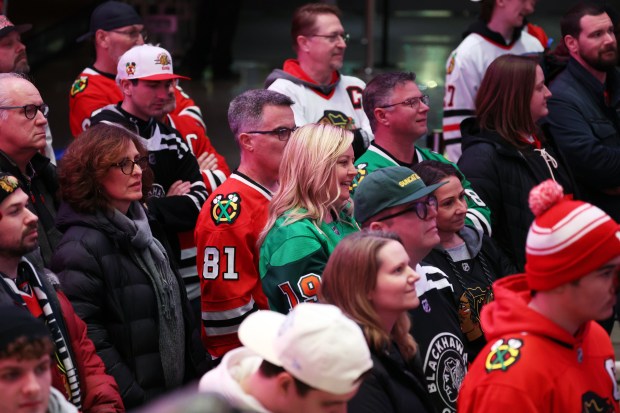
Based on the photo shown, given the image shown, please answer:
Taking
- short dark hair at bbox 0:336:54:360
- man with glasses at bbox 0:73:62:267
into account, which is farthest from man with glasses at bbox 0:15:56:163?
short dark hair at bbox 0:336:54:360

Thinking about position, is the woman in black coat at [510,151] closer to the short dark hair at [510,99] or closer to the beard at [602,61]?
the short dark hair at [510,99]

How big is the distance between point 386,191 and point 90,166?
1.31m

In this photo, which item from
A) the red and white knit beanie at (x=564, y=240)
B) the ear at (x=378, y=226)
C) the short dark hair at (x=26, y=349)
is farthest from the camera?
the ear at (x=378, y=226)

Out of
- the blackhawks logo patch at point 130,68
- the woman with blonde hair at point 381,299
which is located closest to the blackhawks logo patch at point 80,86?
the blackhawks logo patch at point 130,68

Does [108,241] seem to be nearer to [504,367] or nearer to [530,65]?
[504,367]

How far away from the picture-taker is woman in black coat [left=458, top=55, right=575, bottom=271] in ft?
19.9

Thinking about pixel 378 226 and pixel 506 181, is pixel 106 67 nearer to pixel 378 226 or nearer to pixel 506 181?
pixel 506 181

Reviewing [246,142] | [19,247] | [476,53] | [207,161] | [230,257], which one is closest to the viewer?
[19,247]

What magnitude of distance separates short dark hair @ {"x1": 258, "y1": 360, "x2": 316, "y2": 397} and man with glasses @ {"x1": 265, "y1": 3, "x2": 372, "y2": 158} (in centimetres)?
370

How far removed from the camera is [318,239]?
191 inches

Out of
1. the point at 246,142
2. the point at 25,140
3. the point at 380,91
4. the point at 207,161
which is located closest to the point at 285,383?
the point at 246,142

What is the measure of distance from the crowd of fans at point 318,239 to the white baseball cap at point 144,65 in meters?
0.01

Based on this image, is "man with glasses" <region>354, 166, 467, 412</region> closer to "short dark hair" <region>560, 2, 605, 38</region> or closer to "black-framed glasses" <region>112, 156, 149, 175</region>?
"black-framed glasses" <region>112, 156, 149, 175</region>

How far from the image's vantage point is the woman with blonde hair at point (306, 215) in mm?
4770
